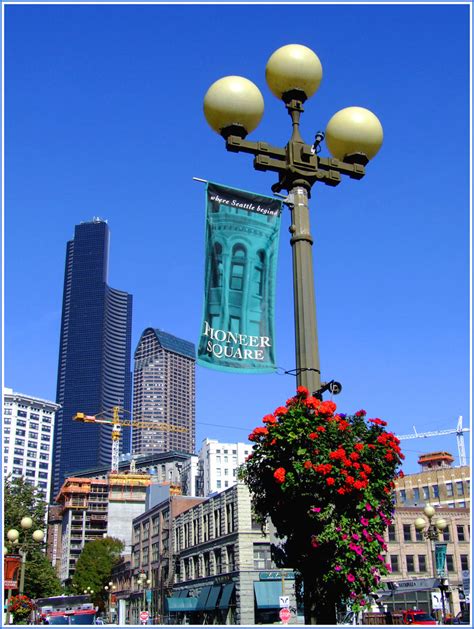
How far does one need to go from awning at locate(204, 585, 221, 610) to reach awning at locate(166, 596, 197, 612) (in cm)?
406

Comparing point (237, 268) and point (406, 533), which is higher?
point (237, 268)

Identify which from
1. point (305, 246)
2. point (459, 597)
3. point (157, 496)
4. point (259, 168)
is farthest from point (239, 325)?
point (157, 496)

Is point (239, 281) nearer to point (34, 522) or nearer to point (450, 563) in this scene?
point (34, 522)

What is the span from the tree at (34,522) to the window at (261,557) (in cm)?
1769

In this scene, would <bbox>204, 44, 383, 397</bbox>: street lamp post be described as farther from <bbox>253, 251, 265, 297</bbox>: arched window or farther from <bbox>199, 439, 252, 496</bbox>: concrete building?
<bbox>199, 439, 252, 496</bbox>: concrete building

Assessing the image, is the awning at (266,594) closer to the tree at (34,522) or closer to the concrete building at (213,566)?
the concrete building at (213,566)

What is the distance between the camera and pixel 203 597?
63.4m

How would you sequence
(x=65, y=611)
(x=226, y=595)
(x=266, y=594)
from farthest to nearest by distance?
(x=226, y=595) < (x=65, y=611) < (x=266, y=594)

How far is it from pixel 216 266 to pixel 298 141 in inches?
103

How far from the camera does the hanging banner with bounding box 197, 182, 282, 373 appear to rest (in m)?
11.0

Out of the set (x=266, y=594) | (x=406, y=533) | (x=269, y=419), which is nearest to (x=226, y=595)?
(x=266, y=594)

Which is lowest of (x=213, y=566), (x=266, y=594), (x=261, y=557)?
(x=266, y=594)

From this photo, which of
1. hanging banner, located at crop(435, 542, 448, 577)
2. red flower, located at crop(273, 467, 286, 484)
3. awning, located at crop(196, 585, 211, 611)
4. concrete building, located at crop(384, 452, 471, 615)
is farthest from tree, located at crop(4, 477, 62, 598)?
red flower, located at crop(273, 467, 286, 484)

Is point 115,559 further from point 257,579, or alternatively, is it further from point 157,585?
point 257,579
